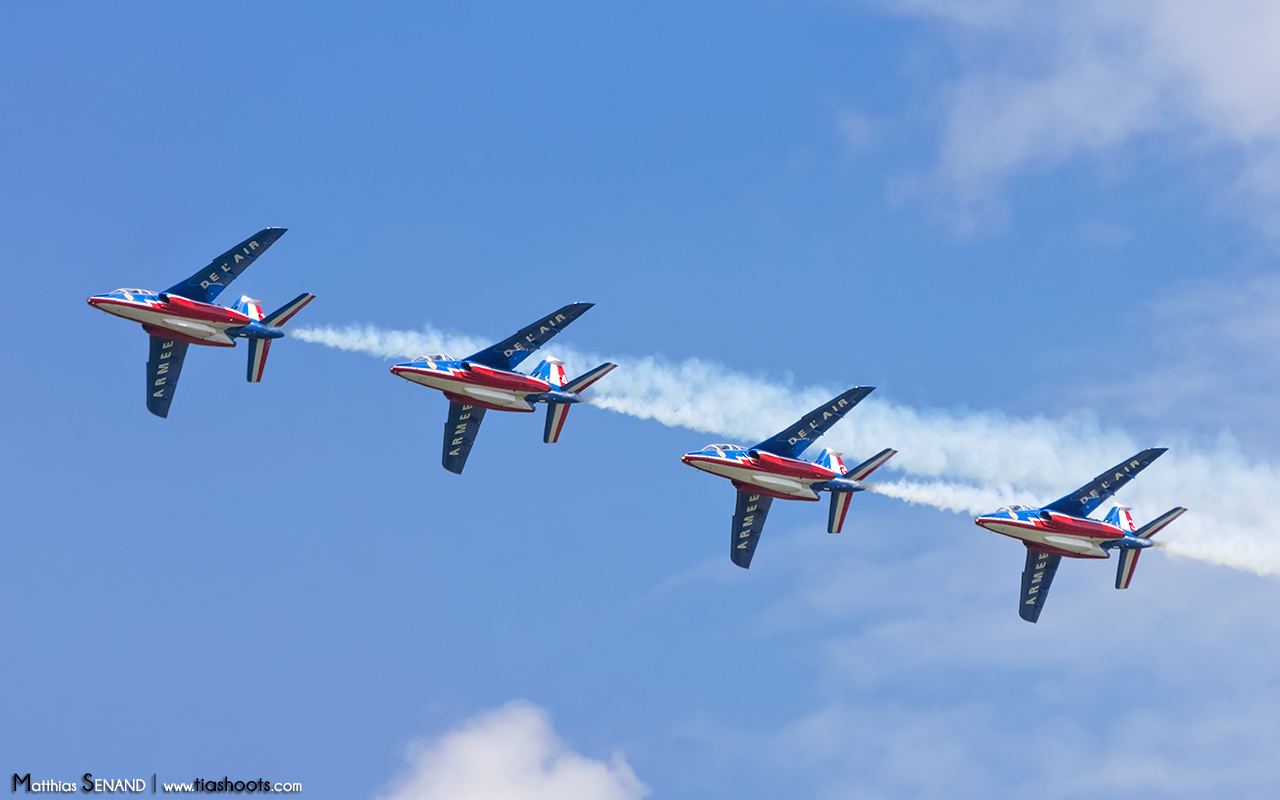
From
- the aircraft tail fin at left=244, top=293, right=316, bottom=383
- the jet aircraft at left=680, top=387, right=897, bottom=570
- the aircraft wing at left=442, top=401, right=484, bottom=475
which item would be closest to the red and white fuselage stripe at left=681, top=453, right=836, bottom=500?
the jet aircraft at left=680, top=387, right=897, bottom=570

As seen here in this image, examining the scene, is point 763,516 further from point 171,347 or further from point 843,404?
point 171,347

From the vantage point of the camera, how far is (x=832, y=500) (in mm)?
93812

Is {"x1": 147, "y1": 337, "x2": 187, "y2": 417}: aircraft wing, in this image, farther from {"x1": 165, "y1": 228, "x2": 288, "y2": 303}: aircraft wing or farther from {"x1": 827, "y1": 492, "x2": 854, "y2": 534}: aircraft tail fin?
{"x1": 827, "y1": 492, "x2": 854, "y2": 534}: aircraft tail fin

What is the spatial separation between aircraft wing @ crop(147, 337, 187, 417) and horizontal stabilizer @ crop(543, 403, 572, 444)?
21.7m

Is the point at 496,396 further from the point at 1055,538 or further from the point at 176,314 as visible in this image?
the point at 1055,538

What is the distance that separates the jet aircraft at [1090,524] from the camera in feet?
311

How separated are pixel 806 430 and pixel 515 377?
1597cm

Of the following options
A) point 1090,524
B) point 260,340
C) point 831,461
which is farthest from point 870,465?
point 260,340

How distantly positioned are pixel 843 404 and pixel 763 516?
29.6 feet

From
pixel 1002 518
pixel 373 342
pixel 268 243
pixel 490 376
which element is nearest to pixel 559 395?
pixel 490 376

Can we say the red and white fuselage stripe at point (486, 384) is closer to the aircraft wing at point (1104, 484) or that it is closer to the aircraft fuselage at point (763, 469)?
the aircraft fuselage at point (763, 469)

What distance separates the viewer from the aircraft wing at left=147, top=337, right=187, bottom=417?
9781 cm

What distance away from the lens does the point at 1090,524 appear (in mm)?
94812

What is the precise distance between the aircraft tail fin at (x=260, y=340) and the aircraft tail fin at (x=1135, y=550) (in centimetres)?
4658
